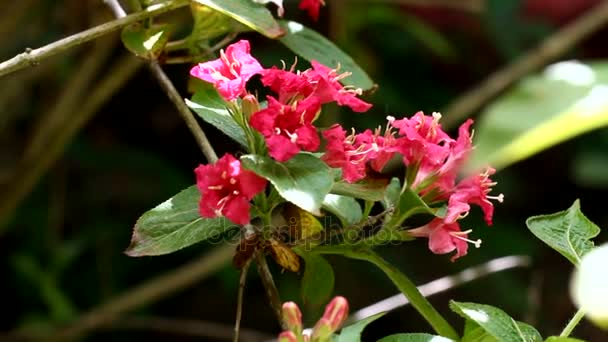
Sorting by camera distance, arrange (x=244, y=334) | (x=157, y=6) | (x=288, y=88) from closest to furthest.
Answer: (x=288, y=88)
(x=157, y=6)
(x=244, y=334)

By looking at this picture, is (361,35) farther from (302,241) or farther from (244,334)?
(302,241)

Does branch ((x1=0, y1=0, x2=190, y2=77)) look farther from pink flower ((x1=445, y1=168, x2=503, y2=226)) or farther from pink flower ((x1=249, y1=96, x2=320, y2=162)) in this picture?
pink flower ((x1=445, y1=168, x2=503, y2=226))

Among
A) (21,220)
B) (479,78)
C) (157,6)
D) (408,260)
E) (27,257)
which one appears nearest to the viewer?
(157,6)

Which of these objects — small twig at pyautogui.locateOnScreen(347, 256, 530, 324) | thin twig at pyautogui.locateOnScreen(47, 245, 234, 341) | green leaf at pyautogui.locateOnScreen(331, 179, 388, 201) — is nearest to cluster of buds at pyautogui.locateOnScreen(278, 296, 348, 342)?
green leaf at pyautogui.locateOnScreen(331, 179, 388, 201)

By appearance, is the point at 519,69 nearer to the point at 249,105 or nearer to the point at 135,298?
the point at 135,298

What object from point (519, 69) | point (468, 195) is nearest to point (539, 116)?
point (468, 195)

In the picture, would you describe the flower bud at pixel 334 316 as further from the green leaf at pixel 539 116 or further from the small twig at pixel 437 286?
the small twig at pixel 437 286

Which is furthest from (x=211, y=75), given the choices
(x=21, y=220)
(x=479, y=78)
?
(x=479, y=78)

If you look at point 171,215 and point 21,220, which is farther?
point 21,220
